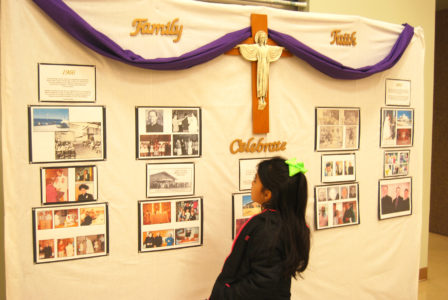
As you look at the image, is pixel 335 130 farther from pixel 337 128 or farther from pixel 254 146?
pixel 254 146

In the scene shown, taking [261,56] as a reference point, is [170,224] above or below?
below

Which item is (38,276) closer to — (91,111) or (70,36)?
(91,111)

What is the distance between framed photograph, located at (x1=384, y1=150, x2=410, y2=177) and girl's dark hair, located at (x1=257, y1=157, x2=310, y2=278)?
1.68m

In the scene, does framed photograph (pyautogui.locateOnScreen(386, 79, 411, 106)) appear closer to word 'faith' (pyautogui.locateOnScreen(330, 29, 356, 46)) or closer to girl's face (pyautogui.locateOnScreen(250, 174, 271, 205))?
word 'faith' (pyautogui.locateOnScreen(330, 29, 356, 46))

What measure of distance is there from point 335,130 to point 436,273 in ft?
Answer: 7.80

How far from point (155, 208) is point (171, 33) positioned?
1.10 m

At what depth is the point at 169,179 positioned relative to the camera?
8.01 ft

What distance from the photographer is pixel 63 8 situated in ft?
6.73

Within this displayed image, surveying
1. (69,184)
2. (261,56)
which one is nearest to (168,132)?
(69,184)

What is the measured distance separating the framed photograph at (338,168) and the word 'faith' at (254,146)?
41 cm

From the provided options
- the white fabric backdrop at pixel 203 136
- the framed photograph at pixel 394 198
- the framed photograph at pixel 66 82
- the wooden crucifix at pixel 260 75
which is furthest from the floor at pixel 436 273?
the framed photograph at pixel 66 82

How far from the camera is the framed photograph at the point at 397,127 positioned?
3.16 m

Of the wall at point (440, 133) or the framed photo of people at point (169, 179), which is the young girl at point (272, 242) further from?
Result: the wall at point (440, 133)

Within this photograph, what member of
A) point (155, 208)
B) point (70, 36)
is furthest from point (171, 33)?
point (155, 208)
